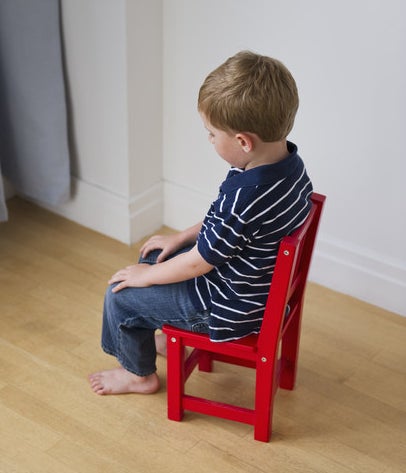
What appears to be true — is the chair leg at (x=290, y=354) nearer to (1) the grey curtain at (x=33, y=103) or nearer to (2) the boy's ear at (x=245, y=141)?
(2) the boy's ear at (x=245, y=141)

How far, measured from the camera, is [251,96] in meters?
1.37

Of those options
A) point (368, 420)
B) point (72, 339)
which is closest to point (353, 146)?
point (368, 420)

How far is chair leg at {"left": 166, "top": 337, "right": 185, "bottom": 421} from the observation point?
64.6 inches

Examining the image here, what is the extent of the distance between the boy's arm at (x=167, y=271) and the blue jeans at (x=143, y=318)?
2 cm

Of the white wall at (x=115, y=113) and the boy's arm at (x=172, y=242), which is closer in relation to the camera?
the boy's arm at (x=172, y=242)

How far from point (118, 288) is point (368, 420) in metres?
0.64

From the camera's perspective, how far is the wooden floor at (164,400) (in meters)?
1.66

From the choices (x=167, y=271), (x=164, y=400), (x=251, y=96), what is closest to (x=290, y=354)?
(x=164, y=400)

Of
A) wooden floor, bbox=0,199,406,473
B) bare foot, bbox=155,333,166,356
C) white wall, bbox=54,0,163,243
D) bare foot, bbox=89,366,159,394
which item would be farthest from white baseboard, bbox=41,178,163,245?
bare foot, bbox=89,366,159,394

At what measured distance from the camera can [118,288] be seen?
1.65m

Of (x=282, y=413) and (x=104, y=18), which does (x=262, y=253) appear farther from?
(x=104, y=18)

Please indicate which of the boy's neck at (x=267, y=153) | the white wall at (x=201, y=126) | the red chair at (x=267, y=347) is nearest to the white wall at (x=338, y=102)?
→ the white wall at (x=201, y=126)

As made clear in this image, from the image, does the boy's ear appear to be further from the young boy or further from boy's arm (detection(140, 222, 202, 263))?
boy's arm (detection(140, 222, 202, 263))

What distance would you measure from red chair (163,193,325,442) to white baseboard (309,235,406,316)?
42 centimetres
